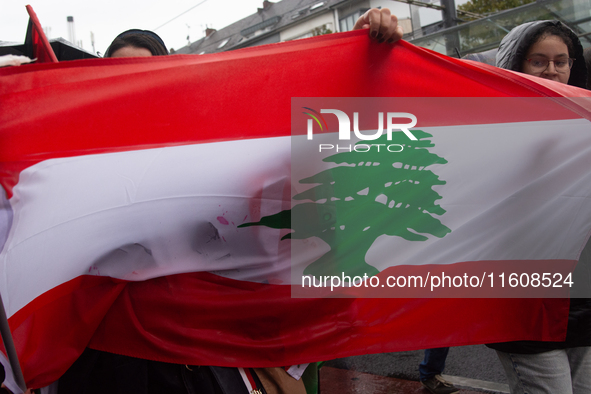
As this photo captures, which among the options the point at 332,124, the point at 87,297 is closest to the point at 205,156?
the point at 332,124

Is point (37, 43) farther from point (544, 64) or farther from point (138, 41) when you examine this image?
point (544, 64)

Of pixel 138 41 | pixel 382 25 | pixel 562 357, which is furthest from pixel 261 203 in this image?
pixel 562 357

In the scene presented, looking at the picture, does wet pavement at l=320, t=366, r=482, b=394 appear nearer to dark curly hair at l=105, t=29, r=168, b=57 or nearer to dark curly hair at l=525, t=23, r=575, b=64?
dark curly hair at l=525, t=23, r=575, b=64

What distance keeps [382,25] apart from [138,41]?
1.17 meters

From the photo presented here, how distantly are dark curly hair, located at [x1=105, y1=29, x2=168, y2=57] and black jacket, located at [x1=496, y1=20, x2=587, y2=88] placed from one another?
1657mm

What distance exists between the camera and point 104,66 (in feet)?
6.08

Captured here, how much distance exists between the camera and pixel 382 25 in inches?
71.7

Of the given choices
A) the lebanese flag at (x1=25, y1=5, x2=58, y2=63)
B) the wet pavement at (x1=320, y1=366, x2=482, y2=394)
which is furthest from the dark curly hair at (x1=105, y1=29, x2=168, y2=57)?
the wet pavement at (x1=320, y1=366, x2=482, y2=394)

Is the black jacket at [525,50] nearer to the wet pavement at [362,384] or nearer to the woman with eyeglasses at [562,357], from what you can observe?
the woman with eyeglasses at [562,357]

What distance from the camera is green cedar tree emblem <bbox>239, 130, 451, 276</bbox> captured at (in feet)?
6.08

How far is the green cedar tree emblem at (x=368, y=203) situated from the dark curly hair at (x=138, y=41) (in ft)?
3.50

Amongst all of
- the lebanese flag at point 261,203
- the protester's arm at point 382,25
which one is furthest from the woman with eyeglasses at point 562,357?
the protester's arm at point 382,25

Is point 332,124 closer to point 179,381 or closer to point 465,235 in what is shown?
point 465,235

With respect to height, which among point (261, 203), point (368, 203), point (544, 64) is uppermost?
point (544, 64)
